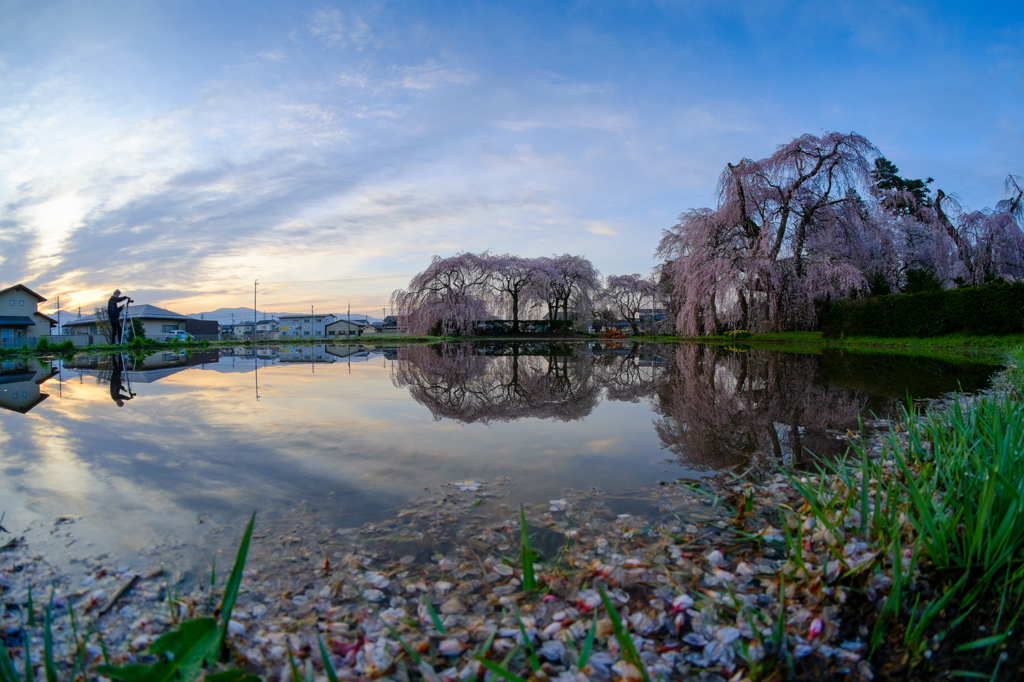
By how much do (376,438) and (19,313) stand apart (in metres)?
47.4

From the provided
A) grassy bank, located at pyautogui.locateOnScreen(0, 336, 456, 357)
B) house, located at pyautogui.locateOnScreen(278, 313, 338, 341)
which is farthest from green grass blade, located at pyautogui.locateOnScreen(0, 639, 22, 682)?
house, located at pyautogui.locateOnScreen(278, 313, 338, 341)

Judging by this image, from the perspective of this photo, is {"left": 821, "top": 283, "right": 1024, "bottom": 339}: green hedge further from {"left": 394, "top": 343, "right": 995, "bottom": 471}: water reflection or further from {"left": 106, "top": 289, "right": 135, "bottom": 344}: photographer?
{"left": 106, "top": 289, "right": 135, "bottom": 344}: photographer

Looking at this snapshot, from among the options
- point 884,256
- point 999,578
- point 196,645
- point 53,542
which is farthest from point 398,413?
point 884,256

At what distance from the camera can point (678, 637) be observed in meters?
1.73

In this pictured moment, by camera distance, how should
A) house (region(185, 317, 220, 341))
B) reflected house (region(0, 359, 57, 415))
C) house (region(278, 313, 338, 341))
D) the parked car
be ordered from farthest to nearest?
1. house (region(278, 313, 338, 341))
2. house (region(185, 317, 220, 341))
3. the parked car
4. reflected house (region(0, 359, 57, 415))

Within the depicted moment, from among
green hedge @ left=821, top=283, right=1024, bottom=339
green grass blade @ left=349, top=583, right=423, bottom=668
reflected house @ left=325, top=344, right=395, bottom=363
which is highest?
green hedge @ left=821, top=283, right=1024, bottom=339

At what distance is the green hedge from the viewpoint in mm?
15039

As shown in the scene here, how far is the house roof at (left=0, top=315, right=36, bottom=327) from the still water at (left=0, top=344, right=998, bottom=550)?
38738 millimetres

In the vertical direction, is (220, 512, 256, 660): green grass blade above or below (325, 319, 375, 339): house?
below

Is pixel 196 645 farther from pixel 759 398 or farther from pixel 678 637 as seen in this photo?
pixel 759 398

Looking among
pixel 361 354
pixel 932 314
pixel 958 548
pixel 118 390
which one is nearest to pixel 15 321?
pixel 361 354

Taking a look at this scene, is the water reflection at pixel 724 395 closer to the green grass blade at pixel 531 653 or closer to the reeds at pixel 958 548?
the reeds at pixel 958 548

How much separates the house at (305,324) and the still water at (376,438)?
7546 centimetres

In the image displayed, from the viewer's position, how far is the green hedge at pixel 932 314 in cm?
1504
